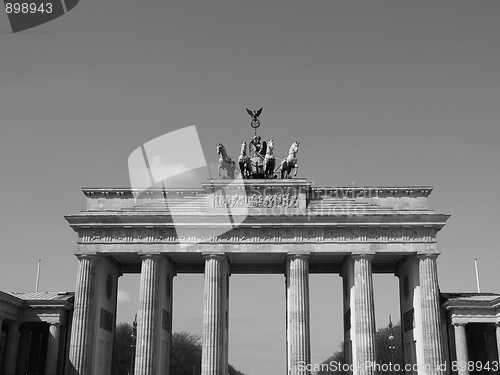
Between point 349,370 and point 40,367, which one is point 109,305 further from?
point 349,370

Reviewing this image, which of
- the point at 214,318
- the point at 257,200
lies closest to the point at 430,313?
the point at 257,200

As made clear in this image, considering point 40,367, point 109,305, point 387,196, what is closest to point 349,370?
point 387,196

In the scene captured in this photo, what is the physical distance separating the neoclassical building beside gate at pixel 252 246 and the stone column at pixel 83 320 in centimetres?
8

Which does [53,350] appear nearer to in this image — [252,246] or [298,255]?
[252,246]

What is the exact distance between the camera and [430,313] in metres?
46.1

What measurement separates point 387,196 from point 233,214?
13164mm

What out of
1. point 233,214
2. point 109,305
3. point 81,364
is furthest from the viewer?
point 109,305

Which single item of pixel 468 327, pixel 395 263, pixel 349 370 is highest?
pixel 395 263

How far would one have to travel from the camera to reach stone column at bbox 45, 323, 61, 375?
151 ft

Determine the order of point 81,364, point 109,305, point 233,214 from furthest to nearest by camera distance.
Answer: point 109,305 < point 233,214 < point 81,364

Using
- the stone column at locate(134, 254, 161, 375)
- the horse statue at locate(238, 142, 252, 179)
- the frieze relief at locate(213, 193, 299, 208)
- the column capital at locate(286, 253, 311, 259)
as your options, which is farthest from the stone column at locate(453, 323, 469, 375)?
the stone column at locate(134, 254, 161, 375)

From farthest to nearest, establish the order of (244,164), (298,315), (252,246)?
(244,164) < (252,246) < (298,315)

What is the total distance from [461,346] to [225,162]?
2414cm

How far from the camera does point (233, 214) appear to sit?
48.5 m
